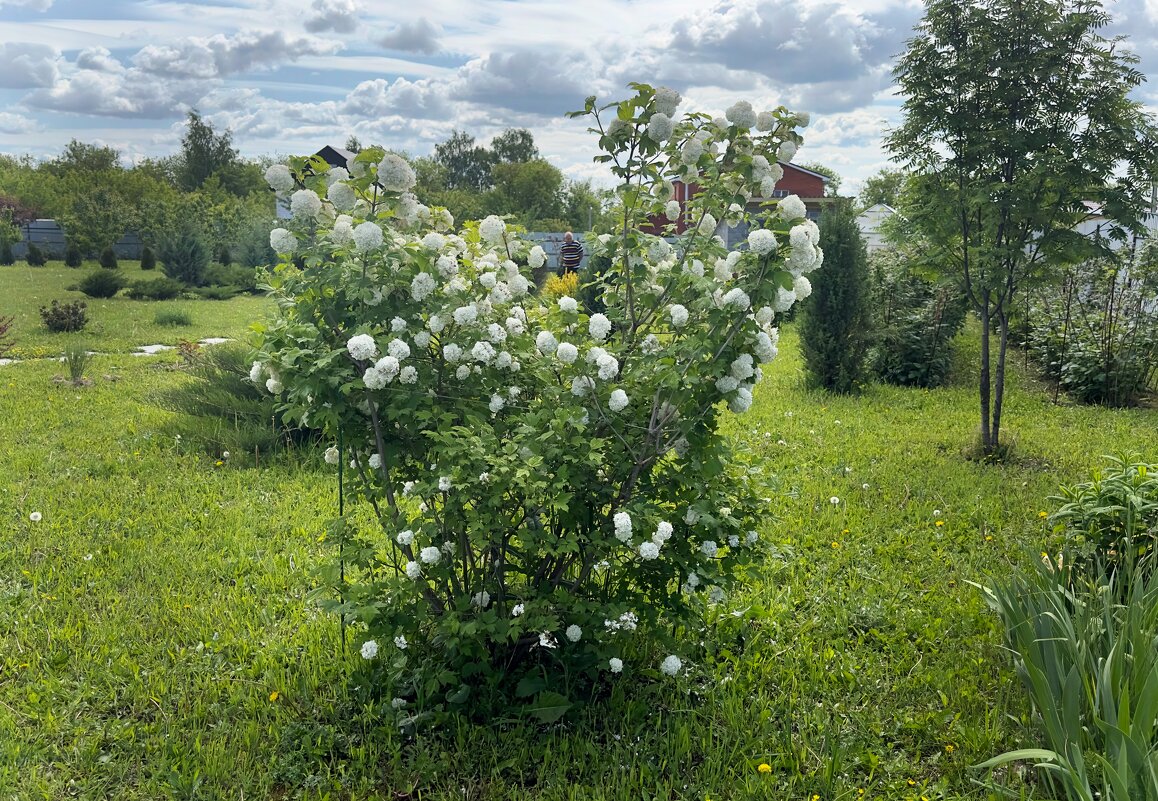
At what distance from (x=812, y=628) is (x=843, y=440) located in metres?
2.90

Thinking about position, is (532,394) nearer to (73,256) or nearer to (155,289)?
(73,256)

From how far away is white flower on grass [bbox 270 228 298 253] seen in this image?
2375 mm

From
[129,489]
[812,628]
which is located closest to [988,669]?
[812,628]

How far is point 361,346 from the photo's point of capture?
82.8 inches

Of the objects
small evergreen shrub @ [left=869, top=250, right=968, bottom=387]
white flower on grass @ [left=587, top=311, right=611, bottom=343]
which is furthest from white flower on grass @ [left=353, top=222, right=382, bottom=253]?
small evergreen shrub @ [left=869, top=250, right=968, bottom=387]

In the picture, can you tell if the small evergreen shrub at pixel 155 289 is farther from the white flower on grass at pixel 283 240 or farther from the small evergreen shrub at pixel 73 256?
the white flower on grass at pixel 283 240

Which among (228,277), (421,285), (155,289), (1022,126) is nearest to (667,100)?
(421,285)

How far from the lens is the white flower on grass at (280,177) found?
93.3 inches

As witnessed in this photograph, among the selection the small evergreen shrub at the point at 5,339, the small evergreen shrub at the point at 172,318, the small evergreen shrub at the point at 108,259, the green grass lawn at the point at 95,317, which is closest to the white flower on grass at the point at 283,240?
the small evergreen shrub at the point at 5,339

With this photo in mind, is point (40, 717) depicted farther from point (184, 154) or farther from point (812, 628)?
point (184, 154)

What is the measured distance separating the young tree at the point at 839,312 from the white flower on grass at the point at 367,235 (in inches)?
→ 243

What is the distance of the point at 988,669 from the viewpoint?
9.21ft

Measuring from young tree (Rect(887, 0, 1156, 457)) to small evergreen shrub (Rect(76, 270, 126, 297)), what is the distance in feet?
39.5

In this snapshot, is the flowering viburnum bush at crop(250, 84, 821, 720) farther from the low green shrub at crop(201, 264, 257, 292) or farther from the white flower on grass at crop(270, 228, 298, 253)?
the low green shrub at crop(201, 264, 257, 292)
